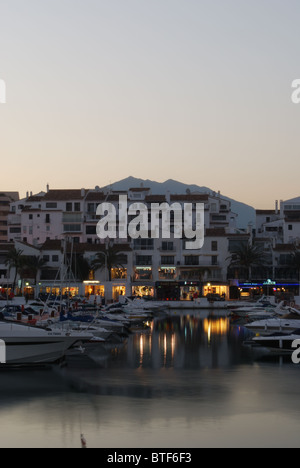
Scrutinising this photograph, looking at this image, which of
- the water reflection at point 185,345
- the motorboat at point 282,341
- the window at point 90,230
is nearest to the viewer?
the water reflection at point 185,345

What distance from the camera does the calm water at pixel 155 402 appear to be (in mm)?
23766

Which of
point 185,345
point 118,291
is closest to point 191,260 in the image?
point 118,291

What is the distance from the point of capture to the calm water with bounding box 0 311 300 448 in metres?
23.8

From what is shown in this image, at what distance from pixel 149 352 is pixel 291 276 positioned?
66305mm

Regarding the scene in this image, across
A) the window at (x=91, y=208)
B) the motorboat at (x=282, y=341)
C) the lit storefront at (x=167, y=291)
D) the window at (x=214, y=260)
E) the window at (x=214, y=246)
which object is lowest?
the motorboat at (x=282, y=341)

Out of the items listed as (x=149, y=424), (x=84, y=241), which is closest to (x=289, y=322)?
(x=149, y=424)

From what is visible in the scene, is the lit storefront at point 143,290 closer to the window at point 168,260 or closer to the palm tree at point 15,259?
the window at point 168,260

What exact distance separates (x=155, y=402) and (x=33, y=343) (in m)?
9.56

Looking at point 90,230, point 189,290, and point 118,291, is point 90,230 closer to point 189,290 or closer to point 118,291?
point 118,291

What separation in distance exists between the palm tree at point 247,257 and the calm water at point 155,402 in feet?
203

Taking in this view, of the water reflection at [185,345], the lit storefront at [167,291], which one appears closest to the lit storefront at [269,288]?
the lit storefront at [167,291]

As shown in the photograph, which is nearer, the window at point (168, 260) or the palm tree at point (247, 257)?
the palm tree at point (247, 257)

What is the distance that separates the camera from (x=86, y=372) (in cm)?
3678
